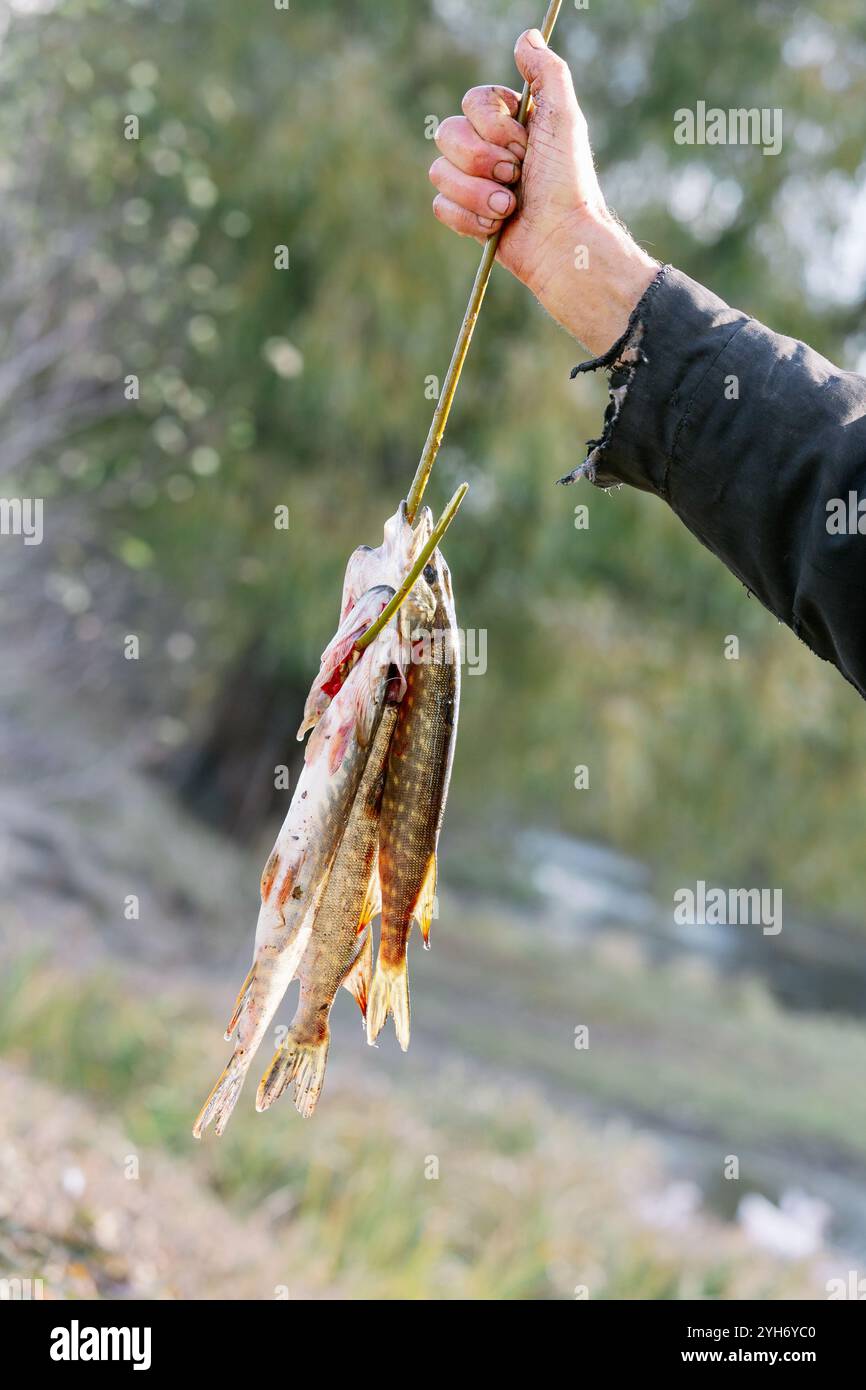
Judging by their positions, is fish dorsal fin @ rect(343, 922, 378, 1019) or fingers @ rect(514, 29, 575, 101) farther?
fingers @ rect(514, 29, 575, 101)

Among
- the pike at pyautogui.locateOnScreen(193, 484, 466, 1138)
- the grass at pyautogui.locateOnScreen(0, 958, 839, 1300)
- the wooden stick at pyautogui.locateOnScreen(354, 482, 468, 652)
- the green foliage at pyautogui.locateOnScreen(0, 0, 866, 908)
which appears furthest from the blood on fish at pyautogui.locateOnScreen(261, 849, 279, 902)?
the green foliage at pyautogui.locateOnScreen(0, 0, 866, 908)

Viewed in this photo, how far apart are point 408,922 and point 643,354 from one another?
850 millimetres

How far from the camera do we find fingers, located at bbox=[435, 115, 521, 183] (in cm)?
196

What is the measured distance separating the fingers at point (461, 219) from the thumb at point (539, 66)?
0.19 m

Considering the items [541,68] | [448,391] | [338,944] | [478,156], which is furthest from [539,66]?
[338,944]

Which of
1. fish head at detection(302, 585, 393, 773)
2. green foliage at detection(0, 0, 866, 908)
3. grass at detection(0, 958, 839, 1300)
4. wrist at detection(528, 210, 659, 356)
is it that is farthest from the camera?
green foliage at detection(0, 0, 866, 908)

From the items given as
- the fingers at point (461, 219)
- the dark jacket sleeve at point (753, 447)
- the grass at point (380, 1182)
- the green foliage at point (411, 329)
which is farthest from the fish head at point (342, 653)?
the green foliage at point (411, 329)

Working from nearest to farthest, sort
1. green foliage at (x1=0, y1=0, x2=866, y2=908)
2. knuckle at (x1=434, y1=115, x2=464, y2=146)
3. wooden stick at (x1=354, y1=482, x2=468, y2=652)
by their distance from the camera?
wooden stick at (x1=354, y1=482, x2=468, y2=652) → knuckle at (x1=434, y1=115, x2=464, y2=146) → green foliage at (x1=0, y1=0, x2=866, y2=908)

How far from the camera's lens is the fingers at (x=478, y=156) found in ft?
6.44

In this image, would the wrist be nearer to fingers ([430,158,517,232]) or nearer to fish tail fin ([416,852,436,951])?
fingers ([430,158,517,232])

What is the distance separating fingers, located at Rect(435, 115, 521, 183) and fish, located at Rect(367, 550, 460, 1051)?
668mm

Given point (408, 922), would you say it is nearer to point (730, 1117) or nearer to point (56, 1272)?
point (56, 1272)

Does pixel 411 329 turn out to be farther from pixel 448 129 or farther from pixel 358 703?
pixel 358 703

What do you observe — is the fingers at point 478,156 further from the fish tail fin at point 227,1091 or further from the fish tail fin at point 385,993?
the fish tail fin at point 227,1091
